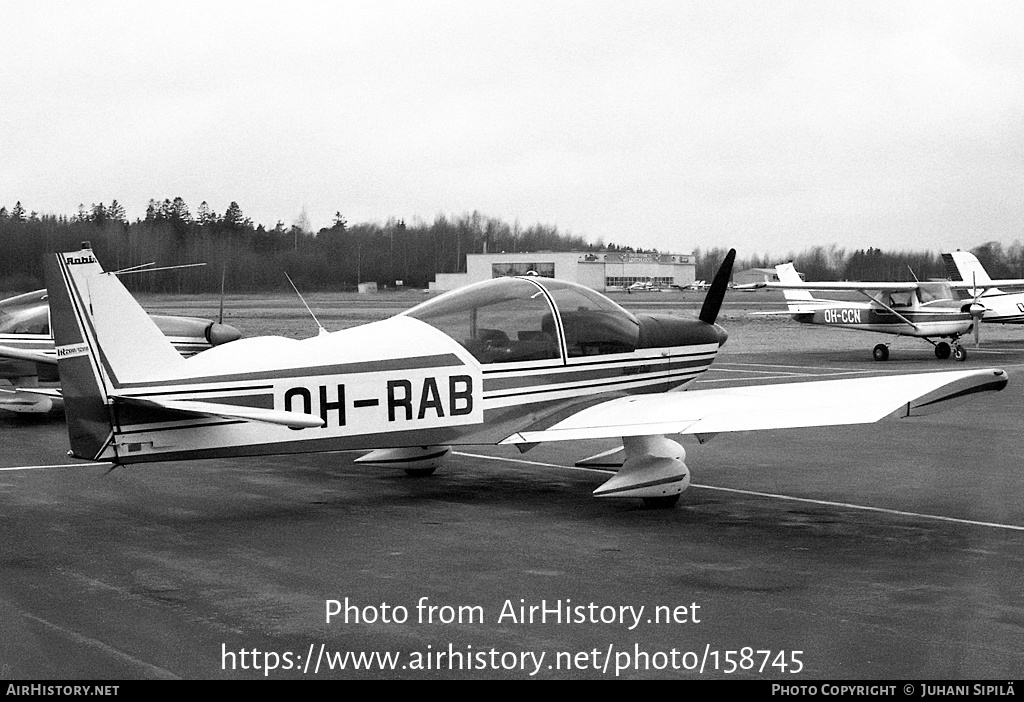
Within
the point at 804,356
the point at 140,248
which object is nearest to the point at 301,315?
the point at 140,248

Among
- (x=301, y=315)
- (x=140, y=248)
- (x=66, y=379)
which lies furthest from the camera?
(x=301, y=315)

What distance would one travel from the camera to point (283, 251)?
48219 millimetres

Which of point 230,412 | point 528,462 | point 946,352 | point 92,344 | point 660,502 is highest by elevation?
point 92,344

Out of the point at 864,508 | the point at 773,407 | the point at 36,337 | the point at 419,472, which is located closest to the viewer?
the point at 773,407

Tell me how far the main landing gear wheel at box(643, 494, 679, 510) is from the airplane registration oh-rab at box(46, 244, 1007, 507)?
0.02 m

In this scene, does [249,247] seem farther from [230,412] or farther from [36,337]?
[230,412]

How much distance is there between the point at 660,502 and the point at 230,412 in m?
3.43

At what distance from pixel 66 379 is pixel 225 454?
48.3 inches

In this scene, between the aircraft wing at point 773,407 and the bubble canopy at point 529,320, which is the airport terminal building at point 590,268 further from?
the aircraft wing at point 773,407

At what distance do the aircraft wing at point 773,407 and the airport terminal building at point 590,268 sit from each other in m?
23.4

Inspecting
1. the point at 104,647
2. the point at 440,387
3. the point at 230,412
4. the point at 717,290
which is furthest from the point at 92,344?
the point at 717,290

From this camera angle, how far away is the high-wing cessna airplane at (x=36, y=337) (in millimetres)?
15584
